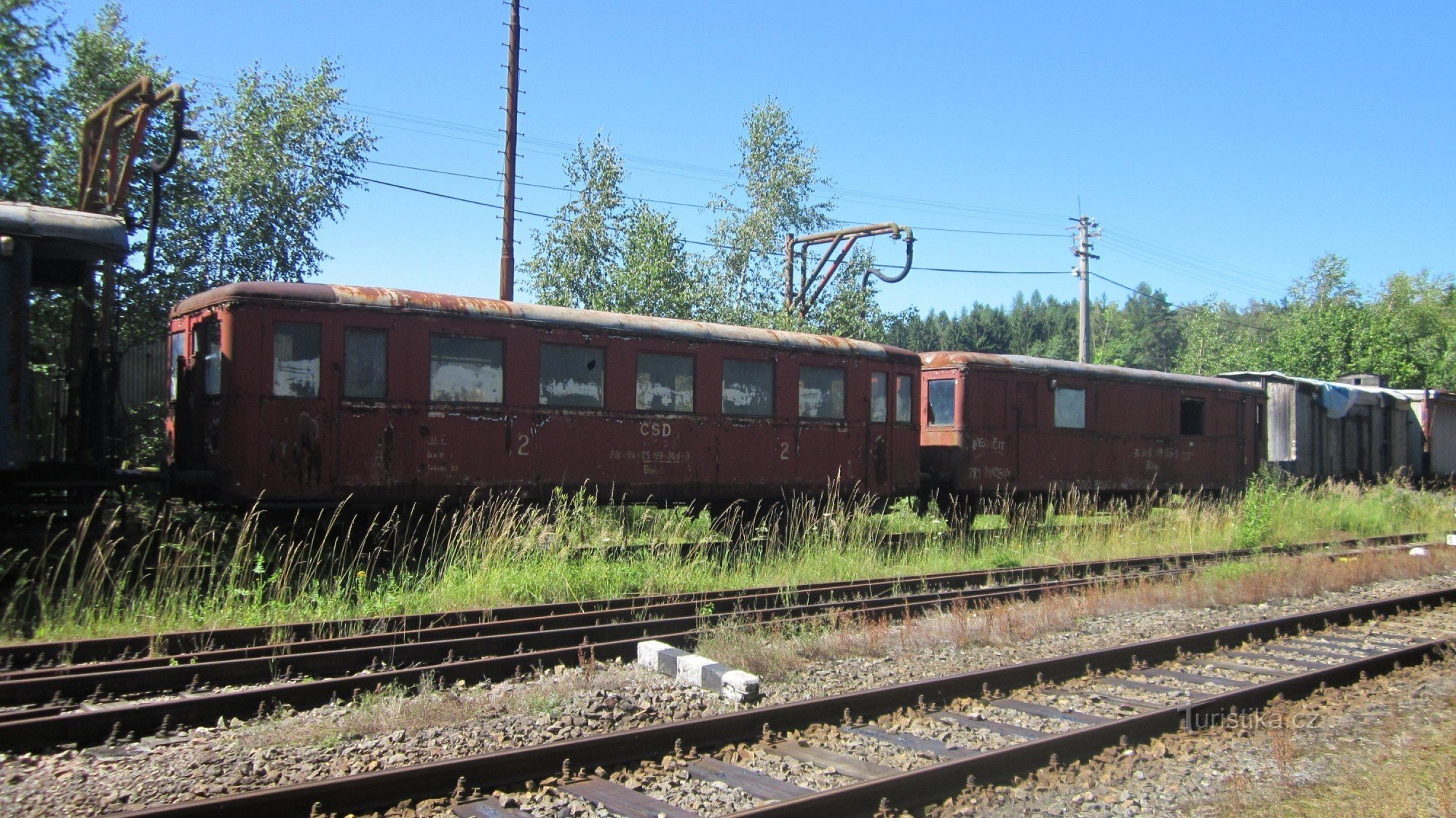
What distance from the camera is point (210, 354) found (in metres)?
9.59

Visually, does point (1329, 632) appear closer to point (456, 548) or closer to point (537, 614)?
point (537, 614)

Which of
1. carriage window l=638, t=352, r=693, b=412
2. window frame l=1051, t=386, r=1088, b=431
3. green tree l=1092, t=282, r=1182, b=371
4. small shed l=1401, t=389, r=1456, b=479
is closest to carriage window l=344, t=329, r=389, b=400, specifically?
carriage window l=638, t=352, r=693, b=412

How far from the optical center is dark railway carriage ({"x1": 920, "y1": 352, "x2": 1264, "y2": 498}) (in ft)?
50.2

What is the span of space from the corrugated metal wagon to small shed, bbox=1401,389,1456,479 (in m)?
8.61

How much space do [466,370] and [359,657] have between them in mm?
4380

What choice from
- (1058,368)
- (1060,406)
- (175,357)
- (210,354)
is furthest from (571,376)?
(1060,406)

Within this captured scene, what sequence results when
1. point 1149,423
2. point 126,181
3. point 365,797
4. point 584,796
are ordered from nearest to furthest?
point 365,797 < point 584,796 < point 126,181 < point 1149,423

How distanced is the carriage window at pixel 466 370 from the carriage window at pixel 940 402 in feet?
24.9

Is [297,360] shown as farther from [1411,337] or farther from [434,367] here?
[1411,337]

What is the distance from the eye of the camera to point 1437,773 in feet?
15.9

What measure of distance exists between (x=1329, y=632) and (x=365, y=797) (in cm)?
819

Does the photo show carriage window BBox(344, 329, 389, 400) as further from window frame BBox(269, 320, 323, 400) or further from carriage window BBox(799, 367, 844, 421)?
carriage window BBox(799, 367, 844, 421)

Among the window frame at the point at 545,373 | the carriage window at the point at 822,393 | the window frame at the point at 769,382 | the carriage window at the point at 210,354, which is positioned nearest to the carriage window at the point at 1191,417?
the carriage window at the point at 822,393

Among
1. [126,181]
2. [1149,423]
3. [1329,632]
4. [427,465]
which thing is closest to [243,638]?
[427,465]
